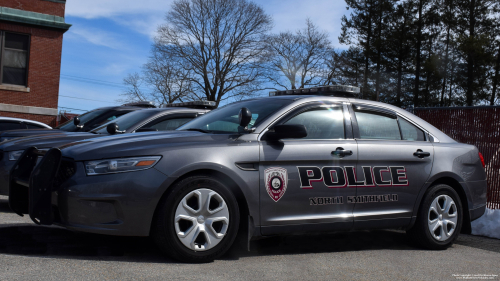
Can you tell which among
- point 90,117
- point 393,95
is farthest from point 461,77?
point 90,117

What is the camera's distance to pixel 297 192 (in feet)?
15.5

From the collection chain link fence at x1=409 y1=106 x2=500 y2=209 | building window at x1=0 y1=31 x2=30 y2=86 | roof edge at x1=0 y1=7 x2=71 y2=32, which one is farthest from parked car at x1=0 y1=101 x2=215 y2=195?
building window at x1=0 y1=31 x2=30 y2=86

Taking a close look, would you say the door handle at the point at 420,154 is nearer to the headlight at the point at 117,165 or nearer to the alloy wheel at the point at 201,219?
the alloy wheel at the point at 201,219

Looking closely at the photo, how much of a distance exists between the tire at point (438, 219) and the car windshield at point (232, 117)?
1.92 m

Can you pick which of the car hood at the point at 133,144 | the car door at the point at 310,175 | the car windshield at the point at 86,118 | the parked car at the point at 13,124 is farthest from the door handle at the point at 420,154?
the parked car at the point at 13,124

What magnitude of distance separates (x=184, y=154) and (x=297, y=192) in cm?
114

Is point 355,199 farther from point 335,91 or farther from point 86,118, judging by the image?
point 86,118

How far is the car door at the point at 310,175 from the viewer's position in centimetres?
462

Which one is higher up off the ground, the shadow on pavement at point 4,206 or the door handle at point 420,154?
the door handle at point 420,154

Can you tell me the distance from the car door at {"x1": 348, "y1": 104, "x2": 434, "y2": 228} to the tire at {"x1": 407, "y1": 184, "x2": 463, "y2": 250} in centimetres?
19

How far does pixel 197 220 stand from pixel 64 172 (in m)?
1.15

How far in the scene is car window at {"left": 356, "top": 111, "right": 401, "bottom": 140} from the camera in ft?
17.6

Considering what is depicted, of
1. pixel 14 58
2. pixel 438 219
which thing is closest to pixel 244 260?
pixel 438 219

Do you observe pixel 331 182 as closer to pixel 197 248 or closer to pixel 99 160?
pixel 197 248
